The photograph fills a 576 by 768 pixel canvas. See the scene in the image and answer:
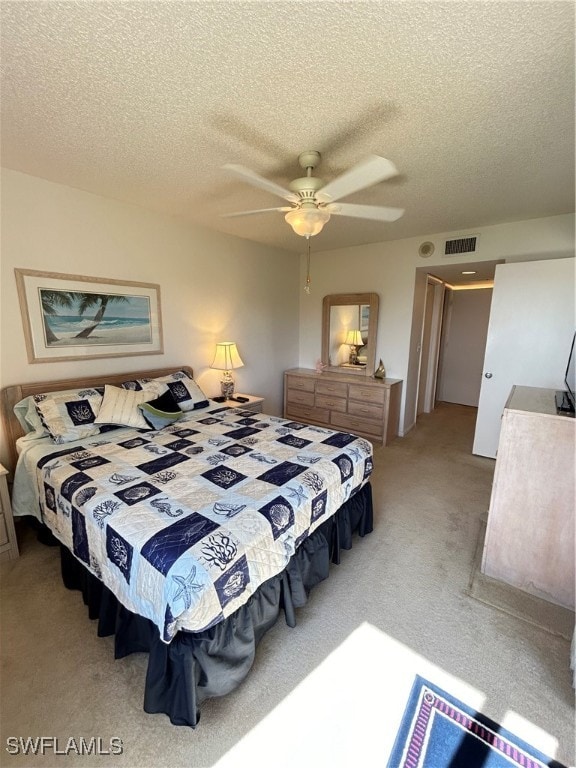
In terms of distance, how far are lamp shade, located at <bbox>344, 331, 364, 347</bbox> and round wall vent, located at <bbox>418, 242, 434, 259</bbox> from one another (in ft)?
3.90

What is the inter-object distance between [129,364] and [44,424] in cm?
94

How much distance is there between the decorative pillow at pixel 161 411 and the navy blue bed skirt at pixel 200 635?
100cm

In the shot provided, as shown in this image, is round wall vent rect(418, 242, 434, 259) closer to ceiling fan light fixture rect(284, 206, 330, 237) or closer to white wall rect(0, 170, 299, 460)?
white wall rect(0, 170, 299, 460)

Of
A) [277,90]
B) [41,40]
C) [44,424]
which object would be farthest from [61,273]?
[277,90]

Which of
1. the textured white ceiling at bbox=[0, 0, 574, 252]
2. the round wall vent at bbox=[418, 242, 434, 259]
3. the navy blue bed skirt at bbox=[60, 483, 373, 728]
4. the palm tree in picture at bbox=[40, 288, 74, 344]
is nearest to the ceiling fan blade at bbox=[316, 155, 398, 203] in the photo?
the textured white ceiling at bbox=[0, 0, 574, 252]

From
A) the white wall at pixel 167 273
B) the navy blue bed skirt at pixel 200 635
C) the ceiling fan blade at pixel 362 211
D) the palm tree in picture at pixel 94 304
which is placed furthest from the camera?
the palm tree in picture at pixel 94 304

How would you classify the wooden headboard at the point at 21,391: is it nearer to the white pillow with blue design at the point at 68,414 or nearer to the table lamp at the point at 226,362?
the white pillow with blue design at the point at 68,414

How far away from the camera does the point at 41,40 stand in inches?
47.6

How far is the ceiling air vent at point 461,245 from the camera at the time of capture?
347 cm

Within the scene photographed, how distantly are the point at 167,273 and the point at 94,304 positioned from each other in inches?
30.8

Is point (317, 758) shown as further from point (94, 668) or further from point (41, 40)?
point (41, 40)

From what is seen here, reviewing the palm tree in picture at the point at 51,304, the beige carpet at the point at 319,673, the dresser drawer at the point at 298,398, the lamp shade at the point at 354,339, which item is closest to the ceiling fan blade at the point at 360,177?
the palm tree in picture at the point at 51,304

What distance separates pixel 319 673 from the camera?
57.0 inches

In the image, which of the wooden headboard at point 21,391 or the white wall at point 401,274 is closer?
the wooden headboard at point 21,391
